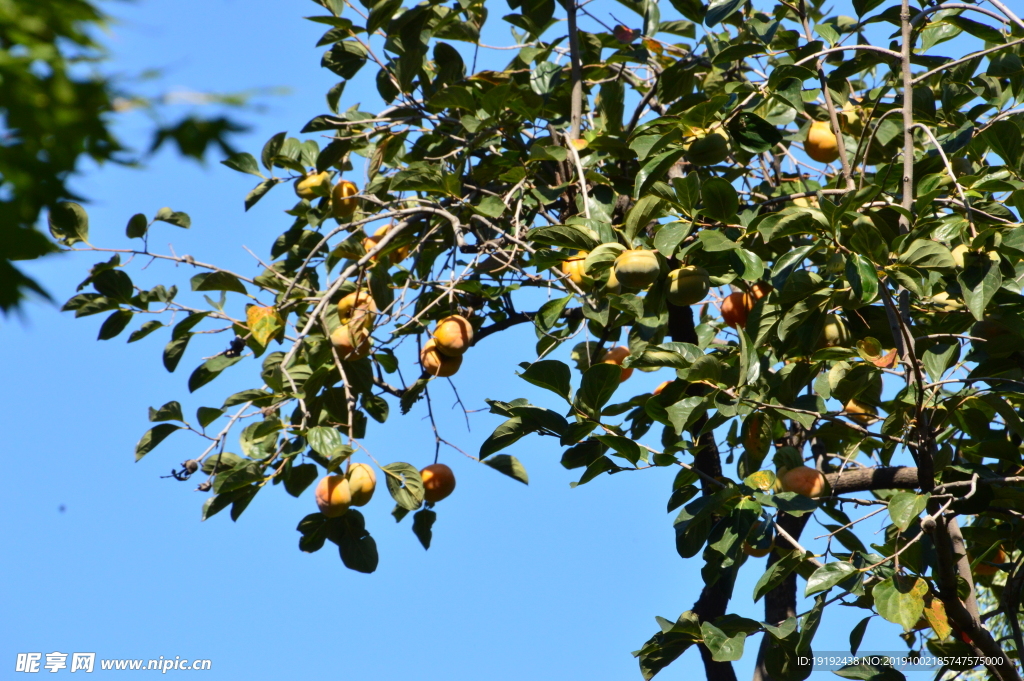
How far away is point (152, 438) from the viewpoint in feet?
7.60

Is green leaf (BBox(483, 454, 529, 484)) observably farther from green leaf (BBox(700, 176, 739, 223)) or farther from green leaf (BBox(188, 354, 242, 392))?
green leaf (BBox(700, 176, 739, 223))

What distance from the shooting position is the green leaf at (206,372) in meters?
2.43

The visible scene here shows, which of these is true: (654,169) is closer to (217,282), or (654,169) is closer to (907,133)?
Result: (907,133)

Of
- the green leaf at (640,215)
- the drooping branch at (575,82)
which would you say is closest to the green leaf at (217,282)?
the drooping branch at (575,82)

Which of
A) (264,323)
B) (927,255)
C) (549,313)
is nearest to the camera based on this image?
(927,255)

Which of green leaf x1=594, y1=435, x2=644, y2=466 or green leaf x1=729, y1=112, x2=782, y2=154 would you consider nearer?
green leaf x1=594, y1=435, x2=644, y2=466

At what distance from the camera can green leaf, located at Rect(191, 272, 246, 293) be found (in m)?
2.40

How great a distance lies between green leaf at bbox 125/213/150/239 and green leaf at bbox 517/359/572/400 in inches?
54.3

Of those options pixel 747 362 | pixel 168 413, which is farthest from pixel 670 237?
pixel 168 413

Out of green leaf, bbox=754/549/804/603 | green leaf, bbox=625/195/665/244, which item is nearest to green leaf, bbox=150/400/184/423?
green leaf, bbox=625/195/665/244

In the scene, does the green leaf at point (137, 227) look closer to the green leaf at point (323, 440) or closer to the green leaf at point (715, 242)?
the green leaf at point (323, 440)

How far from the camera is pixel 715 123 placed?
210cm

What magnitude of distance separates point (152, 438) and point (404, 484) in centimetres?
70

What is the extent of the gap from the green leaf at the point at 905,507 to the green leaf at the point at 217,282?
1.73 m
